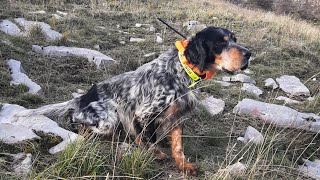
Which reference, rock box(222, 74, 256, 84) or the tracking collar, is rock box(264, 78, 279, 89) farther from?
the tracking collar

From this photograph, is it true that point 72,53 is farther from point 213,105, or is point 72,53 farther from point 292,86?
point 292,86

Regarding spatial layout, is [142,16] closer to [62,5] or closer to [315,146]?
[62,5]

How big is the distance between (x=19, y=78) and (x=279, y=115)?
3797mm

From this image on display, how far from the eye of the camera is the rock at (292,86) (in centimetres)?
732

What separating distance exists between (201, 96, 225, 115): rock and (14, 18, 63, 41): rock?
3.60 meters

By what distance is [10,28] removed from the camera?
808cm

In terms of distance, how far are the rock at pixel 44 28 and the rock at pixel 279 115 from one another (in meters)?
4.22

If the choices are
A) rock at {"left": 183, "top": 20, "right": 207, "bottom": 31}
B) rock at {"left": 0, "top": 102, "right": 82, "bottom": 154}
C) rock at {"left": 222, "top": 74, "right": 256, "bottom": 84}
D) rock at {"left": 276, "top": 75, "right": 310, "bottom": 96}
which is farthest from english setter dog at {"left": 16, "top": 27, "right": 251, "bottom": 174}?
rock at {"left": 183, "top": 20, "right": 207, "bottom": 31}

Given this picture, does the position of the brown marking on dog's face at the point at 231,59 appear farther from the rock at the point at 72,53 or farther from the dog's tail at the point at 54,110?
the rock at the point at 72,53

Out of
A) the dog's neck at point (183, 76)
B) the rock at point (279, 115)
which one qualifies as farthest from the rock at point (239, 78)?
the dog's neck at point (183, 76)

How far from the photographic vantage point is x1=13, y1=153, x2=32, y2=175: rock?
9.90 ft

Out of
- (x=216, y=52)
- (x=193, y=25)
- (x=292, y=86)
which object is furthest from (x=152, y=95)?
(x=193, y=25)

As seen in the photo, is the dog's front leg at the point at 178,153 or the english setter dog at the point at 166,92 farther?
the english setter dog at the point at 166,92

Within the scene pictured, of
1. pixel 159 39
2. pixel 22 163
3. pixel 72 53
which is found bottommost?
pixel 159 39
